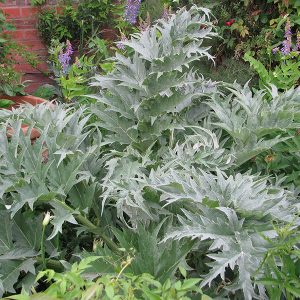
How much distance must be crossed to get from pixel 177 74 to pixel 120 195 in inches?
29.8

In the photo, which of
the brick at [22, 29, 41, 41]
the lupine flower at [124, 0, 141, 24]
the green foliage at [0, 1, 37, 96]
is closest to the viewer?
the green foliage at [0, 1, 37, 96]

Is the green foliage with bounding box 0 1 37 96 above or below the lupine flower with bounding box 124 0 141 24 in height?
below

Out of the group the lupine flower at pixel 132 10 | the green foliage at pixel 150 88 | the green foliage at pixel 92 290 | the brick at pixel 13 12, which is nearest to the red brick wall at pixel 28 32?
the brick at pixel 13 12

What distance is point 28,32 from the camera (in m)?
4.73

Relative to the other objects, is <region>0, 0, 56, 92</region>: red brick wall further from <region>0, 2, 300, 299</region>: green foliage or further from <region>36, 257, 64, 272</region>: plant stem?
<region>36, 257, 64, 272</region>: plant stem

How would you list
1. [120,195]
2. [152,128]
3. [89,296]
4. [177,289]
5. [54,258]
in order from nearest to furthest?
[89,296] < [177,289] < [120,195] < [54,258] < [152,128]

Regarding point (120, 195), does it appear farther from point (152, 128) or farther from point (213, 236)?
point (152, 128)

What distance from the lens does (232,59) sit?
3748 millimetres

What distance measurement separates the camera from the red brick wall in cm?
465

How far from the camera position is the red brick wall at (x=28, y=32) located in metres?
4.65

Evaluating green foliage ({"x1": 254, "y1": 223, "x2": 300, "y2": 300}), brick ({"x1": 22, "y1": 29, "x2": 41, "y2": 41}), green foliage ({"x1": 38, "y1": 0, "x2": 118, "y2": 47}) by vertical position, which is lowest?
brick ({"x1": 22, "y1": 29, "x2": 41, "y2": 41})

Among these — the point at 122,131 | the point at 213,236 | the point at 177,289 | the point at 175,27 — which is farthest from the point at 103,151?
the point at 177,289

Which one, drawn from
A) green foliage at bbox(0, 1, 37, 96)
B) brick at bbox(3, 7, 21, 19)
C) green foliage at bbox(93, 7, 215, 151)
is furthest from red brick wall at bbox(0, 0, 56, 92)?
green foliage at bbox(93, 7, 215, 151)

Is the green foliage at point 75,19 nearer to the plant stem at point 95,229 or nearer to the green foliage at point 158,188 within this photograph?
the green foliage at point 158,188
